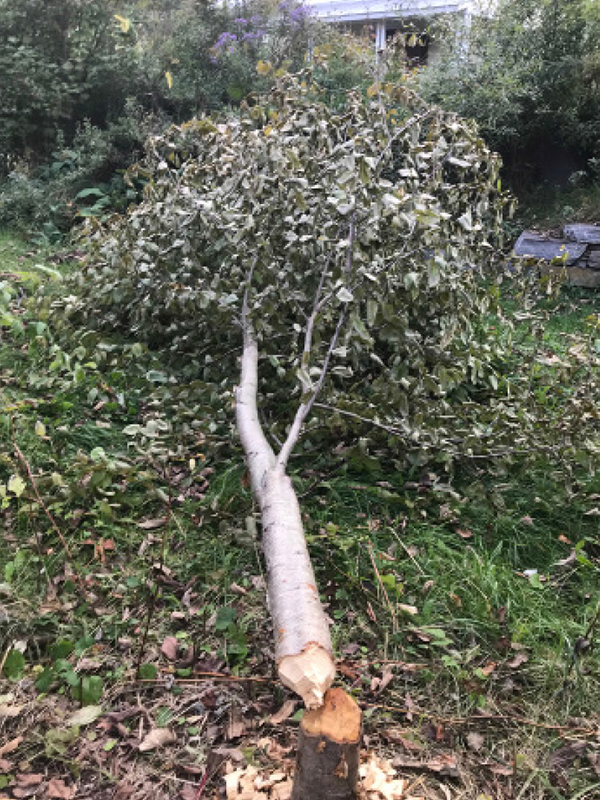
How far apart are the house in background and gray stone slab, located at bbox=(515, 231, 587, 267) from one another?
4.98 meters

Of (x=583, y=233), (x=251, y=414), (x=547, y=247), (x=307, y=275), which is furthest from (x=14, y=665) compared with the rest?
(x=583, y=233)

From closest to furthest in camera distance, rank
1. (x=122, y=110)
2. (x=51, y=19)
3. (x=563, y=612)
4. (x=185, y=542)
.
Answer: (x=563, y=612)
(x=185, y=542)
(x=51, y=19)
(x=122, y=110)

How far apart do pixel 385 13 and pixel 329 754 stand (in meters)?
11.3

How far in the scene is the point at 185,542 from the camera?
2355 millimetres

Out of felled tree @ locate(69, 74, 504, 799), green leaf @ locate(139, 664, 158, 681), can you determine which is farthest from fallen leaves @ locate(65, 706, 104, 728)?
felled tree @ locate(69, 74, 504, 799)

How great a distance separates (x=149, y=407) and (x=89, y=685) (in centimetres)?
161

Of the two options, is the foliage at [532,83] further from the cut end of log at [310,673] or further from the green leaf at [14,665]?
the green leaf at [14,665]

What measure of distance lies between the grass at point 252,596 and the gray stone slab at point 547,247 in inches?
127

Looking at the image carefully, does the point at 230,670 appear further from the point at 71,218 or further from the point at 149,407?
the point at 71,218

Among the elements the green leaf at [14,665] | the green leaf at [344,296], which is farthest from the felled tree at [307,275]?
the green leaf at [14,665]

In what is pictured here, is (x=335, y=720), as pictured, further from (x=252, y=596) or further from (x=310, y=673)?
(x=252, y=596)

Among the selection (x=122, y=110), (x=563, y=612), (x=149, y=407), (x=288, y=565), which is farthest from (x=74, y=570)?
(x=122, y=110)

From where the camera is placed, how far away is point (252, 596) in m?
2.12

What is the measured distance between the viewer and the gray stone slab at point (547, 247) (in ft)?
17.6
